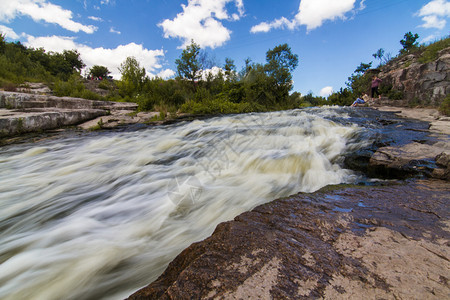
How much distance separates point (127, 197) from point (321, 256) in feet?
6.63

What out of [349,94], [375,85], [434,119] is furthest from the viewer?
[349,94]

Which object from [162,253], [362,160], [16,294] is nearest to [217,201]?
[162,253]

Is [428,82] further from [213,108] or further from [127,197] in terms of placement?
[127,197]

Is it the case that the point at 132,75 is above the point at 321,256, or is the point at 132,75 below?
above

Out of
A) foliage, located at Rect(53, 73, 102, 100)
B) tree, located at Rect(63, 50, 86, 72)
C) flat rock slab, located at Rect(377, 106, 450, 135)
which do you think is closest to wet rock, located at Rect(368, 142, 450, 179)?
flat rock slab, located at Rect(377, 106, 450, 135)

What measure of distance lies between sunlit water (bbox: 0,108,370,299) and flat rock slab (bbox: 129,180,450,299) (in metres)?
0.50

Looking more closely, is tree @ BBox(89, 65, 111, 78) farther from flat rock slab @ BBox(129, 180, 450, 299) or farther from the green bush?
flat rock slab @ BBox(129, 180, 450, 299)

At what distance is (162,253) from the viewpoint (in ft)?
4.45

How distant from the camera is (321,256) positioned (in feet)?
2.87

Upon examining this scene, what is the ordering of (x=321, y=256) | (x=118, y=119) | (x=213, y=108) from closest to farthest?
(x=321, y=256)
(x=118, y=119)
(x=213, y=108)

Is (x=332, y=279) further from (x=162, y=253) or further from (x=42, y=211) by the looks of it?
(x=42, y=211)

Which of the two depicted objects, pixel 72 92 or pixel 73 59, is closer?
pixel 72 92

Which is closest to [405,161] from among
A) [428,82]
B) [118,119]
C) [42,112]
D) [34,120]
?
[118,119]

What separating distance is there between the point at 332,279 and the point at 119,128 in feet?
23.4
